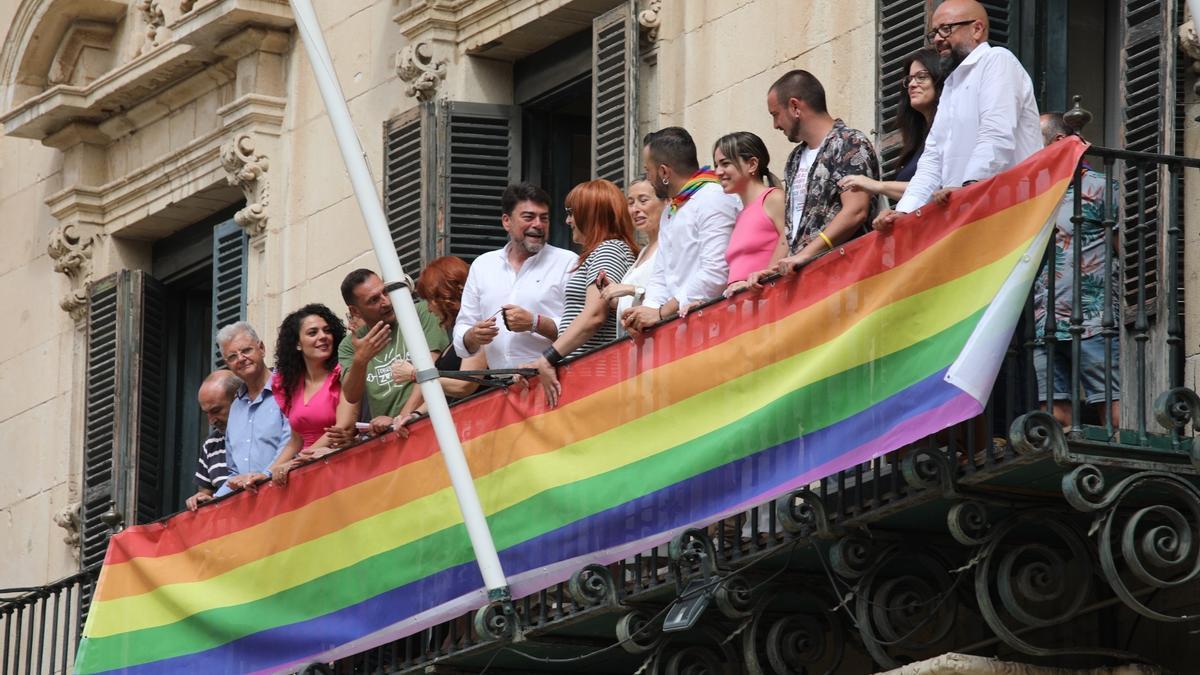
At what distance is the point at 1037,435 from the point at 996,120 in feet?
4.12

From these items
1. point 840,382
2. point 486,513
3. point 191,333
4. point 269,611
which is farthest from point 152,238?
point 840,382

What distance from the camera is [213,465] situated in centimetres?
1585

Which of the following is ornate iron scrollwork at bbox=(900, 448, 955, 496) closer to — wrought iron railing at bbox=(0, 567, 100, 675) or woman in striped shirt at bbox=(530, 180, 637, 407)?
woman in striped shirt at bbox=(530, 180, 637, 407)

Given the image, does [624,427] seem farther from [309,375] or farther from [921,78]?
[309,375]

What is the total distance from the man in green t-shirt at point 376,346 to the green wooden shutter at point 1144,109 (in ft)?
11.2

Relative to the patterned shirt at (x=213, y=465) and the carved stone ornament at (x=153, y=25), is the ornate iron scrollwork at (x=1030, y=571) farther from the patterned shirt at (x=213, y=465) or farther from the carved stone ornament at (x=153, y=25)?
the carved stone ornament at (x=153, y=25)

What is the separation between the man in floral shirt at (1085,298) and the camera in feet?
38.1

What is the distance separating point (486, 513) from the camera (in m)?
13.6

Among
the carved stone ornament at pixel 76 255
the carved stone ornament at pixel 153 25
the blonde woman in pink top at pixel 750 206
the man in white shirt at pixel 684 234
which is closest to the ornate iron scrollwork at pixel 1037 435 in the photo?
the blonde woman in pink top at pixel 750 206

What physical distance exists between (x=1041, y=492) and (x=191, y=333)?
29.9ft

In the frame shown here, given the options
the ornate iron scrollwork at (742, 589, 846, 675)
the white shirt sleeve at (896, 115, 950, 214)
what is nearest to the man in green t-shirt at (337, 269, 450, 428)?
the ornate iron scrollwork at (742, 589, 846, 675)

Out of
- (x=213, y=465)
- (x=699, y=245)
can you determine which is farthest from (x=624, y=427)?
(x=213, y=465)

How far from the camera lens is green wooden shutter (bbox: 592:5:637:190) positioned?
15.6m

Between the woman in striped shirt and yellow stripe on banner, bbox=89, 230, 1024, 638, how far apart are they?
0.34m
